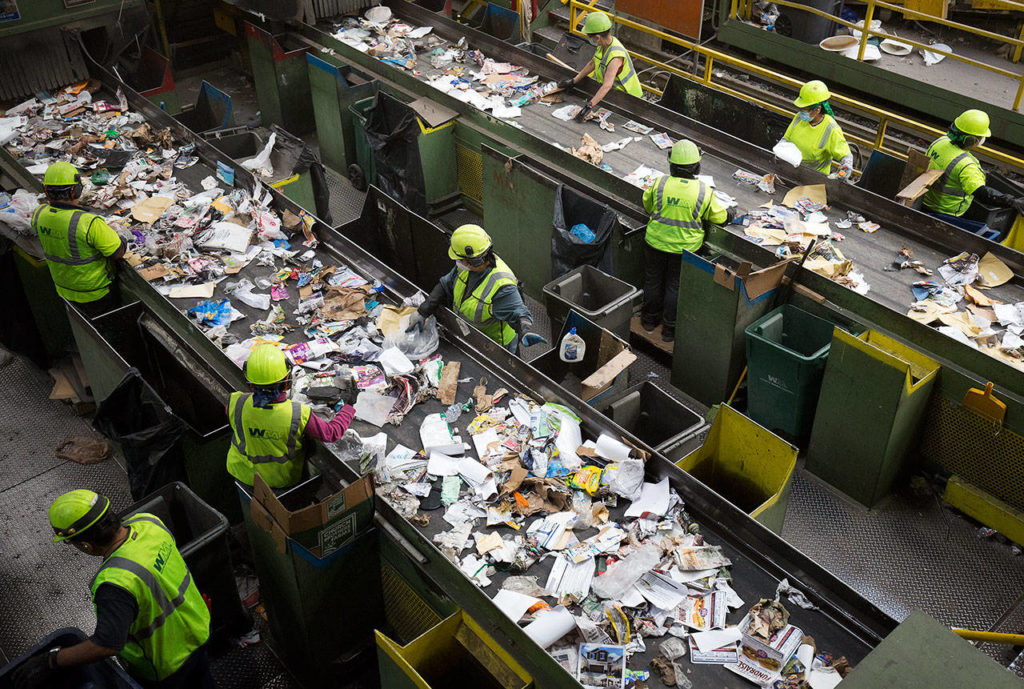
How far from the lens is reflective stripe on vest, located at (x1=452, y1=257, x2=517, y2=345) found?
5875 mm

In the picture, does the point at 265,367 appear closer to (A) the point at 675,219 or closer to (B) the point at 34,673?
(B) the point at 34,673

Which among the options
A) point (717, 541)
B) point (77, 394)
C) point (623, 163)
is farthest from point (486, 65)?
point (717, 541)

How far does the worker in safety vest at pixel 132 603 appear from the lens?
3.96 metres

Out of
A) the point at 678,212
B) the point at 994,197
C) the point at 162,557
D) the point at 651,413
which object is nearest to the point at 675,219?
the point at 678,212

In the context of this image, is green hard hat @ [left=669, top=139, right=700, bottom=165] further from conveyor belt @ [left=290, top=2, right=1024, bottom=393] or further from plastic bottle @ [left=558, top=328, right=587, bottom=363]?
plastic bottle @ [left=558, top=328, right=587, bottom=363]

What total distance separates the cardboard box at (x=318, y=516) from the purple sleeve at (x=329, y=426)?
26cm

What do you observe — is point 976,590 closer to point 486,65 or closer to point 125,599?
point 125,599

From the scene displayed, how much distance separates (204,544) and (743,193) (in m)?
5.20

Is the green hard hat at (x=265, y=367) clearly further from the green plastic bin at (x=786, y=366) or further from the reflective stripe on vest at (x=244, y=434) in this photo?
the green plastic bin at (x=786, y=366)

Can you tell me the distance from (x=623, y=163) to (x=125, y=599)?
Answer: 564 centimetres

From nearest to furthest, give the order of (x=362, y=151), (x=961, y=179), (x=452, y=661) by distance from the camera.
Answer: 1. (x=452, y=661)
2. (x=961, y=179)
3. (x=362, y=151)

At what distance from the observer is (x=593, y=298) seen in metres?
6.89

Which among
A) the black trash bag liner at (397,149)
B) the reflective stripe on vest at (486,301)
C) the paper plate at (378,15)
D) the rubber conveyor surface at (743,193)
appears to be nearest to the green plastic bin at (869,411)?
the rubber conveyor surface at (743,193)

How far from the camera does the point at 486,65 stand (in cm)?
970
